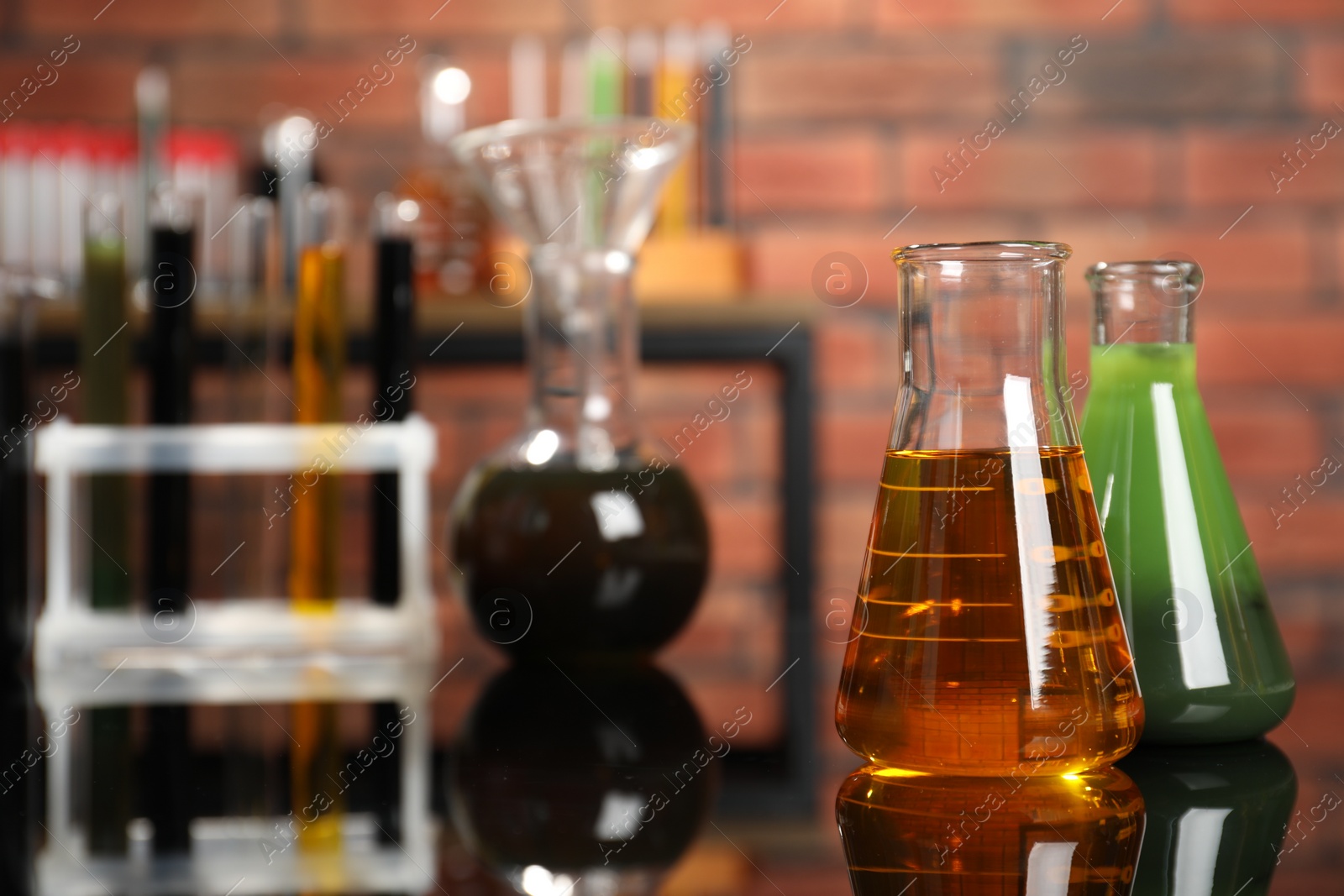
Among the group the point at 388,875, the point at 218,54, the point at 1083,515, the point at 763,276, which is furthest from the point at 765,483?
the point at 388,875

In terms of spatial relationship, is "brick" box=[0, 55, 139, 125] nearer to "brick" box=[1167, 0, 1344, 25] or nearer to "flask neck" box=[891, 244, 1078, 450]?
"brick" box=[1167, 0, 1344, 25]

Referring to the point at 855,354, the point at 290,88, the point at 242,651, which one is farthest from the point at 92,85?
the point at 242,651

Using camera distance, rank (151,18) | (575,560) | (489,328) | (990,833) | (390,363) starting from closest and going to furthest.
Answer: (990,833)
(575,560)
(390,363)
(489,328)
(151,18)

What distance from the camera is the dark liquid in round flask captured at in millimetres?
691

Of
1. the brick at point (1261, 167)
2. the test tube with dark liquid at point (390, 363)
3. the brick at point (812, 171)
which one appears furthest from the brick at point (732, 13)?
the test tube with dark liquid at point (390, 363)

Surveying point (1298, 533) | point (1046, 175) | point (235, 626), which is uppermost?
point (1046, 175)

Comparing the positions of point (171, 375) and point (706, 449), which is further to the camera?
point (706, 449)

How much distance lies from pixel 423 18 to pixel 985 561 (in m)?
1.49

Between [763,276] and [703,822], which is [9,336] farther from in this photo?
[763,276]

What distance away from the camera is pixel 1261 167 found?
1.74 meters

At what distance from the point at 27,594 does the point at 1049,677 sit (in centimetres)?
60

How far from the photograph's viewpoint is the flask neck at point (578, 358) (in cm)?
73

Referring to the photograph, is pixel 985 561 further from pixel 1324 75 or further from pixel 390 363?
pixel 1324 75

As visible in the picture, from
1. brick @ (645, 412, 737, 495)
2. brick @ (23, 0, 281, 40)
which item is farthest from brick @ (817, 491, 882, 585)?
brick @ (23, 0, 281, 40)
